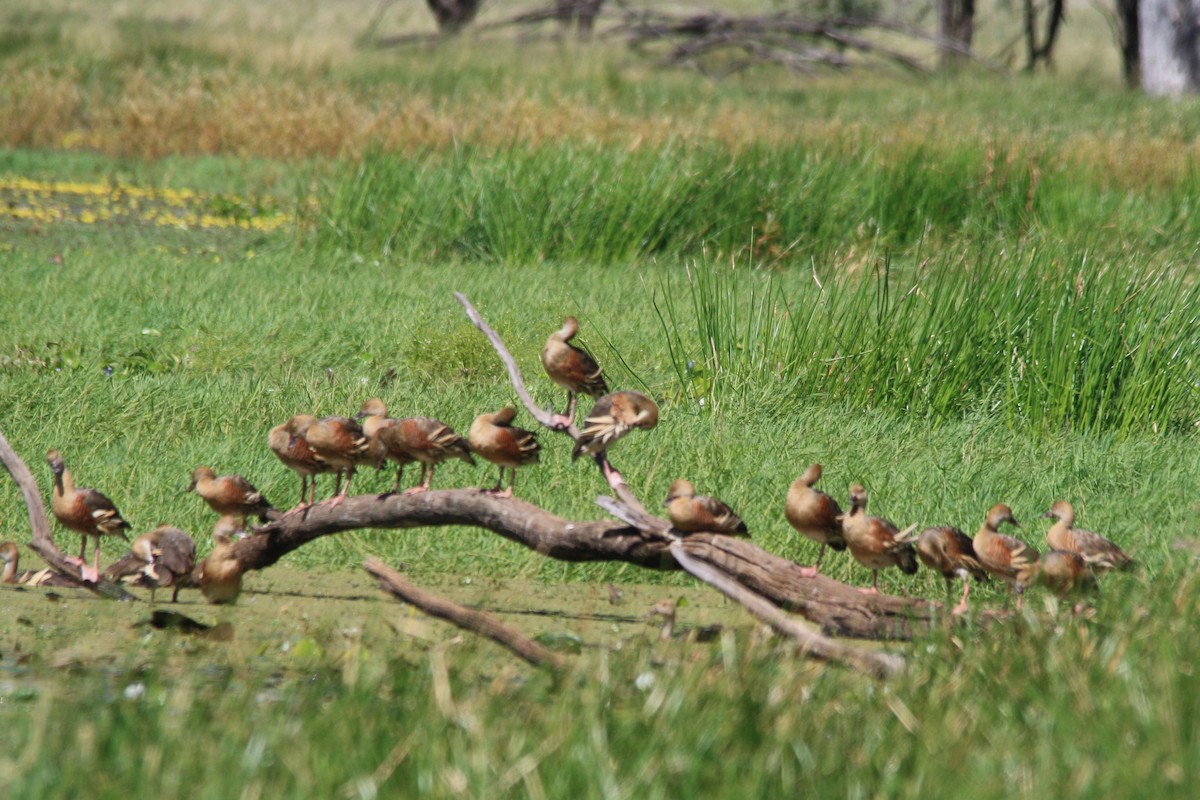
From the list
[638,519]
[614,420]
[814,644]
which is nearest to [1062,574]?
[814,644]

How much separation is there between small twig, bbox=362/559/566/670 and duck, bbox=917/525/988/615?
180cm

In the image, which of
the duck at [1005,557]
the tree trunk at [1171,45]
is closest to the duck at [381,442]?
the duck at [1005,557]

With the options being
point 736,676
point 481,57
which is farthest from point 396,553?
point 481,57

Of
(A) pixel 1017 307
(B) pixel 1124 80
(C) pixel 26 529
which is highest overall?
(A) pixel 1017 307

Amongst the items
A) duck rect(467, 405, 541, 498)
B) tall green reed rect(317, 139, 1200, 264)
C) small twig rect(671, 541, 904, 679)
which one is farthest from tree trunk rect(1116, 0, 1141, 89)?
small twig rect(671, 541, 904, 679)

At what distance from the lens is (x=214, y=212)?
15.0 m

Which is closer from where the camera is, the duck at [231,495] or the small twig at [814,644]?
the small twig at [814,644]

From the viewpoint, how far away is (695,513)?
4914mm

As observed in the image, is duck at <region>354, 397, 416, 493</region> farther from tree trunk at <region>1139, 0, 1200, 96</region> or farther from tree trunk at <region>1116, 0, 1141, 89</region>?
tree trunk at <region>1116, 0, 1141, 89</region>

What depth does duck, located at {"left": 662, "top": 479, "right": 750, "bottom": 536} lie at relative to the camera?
16.1 feet

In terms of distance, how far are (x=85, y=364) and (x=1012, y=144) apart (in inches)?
385

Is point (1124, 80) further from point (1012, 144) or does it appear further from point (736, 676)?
point (736, 676)

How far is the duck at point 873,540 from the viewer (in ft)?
16.9

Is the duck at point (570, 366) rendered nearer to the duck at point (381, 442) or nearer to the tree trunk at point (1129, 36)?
the duck at point (381, 442)
